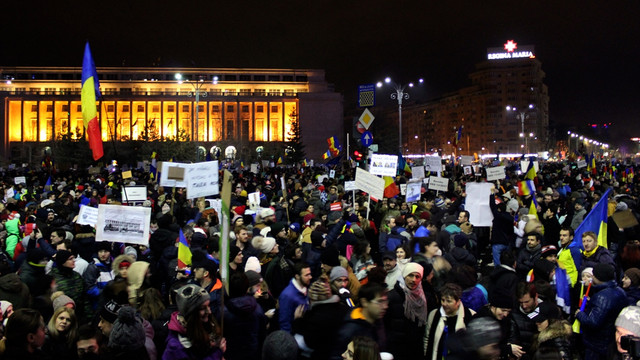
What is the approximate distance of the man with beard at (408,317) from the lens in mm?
5285

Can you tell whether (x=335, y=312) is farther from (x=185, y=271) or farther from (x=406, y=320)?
(x=185, y=271)

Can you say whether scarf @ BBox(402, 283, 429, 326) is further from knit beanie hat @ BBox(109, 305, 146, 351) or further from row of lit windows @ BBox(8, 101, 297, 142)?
row of lit windows @ BBox(8, 101, 297, 142)

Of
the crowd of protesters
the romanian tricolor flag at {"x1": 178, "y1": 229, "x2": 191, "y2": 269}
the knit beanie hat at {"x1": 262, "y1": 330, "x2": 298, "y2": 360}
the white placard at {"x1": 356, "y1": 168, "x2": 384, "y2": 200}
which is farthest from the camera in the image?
the white placard at {"x1": 356, "y1": 168, "x2": 384, "y2": 200}

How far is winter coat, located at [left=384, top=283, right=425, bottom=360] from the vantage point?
525 cm

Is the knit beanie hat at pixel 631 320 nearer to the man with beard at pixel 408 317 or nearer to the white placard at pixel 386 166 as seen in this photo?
the man with beard at pixel 408 317

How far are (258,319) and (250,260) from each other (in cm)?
148

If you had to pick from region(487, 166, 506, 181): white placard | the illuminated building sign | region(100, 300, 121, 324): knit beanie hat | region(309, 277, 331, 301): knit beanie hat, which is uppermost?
the illuminated building sign

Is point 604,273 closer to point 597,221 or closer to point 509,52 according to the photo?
point 597,221

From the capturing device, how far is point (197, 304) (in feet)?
14.7

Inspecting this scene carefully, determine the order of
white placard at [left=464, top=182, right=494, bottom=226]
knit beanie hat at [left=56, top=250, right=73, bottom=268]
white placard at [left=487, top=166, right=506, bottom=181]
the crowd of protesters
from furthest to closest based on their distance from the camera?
white placard at [left=487, top=166, right=506, bottom=181]
white placard at [left=464, top=182, right=494, bottom=226]
knit beanie hat at [left=56, top=250, right=73, bottom=268]
the crowd of protesters

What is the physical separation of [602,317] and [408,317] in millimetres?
1655

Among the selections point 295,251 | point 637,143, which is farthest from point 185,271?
point 637,143

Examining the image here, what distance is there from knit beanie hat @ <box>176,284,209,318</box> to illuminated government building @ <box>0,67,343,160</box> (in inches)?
3126

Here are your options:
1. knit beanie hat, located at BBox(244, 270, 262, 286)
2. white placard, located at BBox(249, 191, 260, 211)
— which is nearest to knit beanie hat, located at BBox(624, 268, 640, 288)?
knit beanie hat, located at BBox(244, 270, 262, 286)
